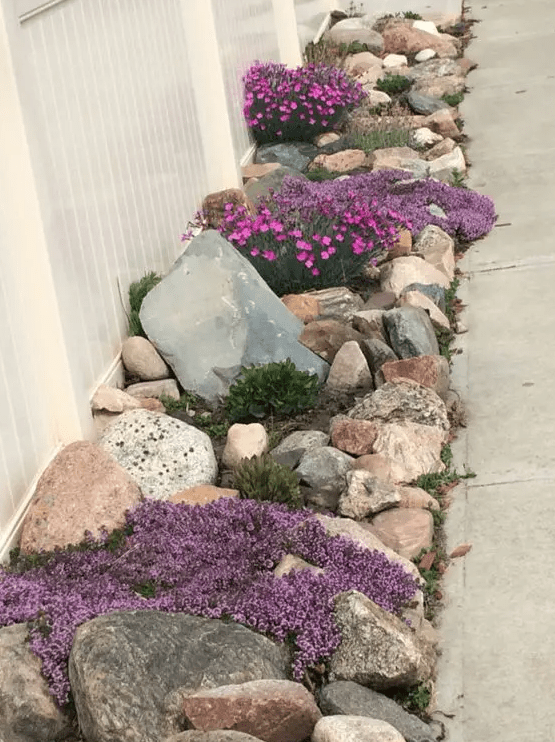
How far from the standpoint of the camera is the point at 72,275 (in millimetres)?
6883

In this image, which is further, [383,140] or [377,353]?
[383,140]

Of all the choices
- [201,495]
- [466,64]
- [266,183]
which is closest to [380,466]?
[201,495]

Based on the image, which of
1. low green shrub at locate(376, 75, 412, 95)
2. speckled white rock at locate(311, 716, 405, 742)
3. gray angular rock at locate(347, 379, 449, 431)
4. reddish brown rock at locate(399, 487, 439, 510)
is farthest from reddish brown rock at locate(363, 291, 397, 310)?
low green shrub at locate(376, 75, 412, 95)

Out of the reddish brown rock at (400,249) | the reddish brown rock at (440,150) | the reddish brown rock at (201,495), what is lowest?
the reddish brown rock at (201,495)

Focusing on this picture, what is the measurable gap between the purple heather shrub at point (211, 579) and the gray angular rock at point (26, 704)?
1.7 inches

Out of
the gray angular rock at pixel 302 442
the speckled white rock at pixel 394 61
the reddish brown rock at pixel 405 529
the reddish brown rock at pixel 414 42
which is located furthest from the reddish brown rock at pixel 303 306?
the reddish brown rock at pixel 414 42

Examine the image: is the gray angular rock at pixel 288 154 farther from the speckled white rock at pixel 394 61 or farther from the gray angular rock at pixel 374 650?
the gray angular rock at pixel 374 650

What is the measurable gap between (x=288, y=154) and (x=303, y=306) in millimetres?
3873

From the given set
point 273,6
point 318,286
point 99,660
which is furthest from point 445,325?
point 273,6

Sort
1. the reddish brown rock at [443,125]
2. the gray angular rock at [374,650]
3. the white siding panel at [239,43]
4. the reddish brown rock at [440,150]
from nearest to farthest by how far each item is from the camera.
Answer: the gray angular rock at [374,650], the white siding panel at [239,43], the reddish brown rock at [440,150], the reddish brown rock at [443,125]

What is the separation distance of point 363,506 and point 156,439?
3.66 ft

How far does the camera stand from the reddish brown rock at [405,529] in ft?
19.4

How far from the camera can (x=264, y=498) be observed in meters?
6.22

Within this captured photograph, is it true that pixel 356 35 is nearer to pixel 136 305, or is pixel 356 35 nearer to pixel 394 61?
pixel 394 61
